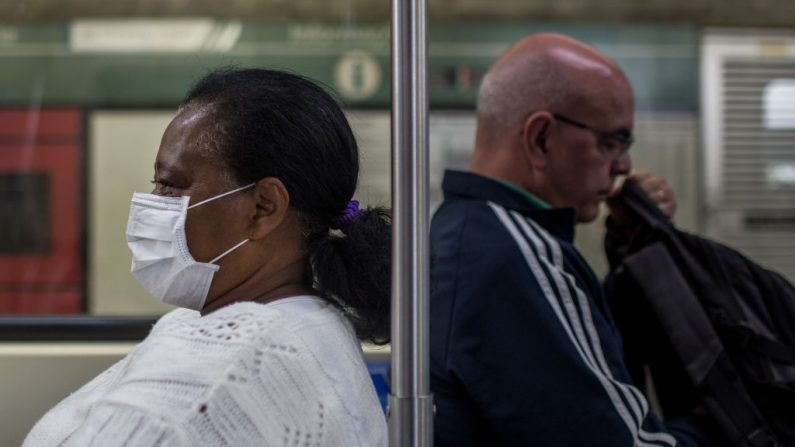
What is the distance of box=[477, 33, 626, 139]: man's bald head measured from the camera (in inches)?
89.1

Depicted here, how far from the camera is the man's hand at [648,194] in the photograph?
2498mm

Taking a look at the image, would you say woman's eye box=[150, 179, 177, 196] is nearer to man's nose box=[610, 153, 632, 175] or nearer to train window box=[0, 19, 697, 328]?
man's nose box=[610, 153, 632, 175]

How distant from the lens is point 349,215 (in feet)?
4.84

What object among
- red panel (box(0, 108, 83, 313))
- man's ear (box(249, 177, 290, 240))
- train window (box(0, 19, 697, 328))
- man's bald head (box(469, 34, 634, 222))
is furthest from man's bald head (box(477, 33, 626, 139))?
red panel (box(0, 108, 83, 313))

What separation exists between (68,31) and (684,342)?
106 inches

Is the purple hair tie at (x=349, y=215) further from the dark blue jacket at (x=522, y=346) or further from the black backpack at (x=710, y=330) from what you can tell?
the black backpack at (x=710, y=330)

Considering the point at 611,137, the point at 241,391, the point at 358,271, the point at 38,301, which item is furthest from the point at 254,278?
the point at 38,301

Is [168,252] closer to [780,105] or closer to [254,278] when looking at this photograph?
[254,278]

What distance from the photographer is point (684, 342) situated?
6.81 ft

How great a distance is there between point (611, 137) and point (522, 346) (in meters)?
0.69

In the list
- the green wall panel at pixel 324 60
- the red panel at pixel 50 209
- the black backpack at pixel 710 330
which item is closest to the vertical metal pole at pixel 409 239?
the black backpack at pixel 710 330

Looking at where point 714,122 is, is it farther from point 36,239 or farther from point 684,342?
point 36,239

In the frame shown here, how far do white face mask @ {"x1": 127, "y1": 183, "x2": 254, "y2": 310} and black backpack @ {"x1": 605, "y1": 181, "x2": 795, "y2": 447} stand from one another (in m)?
1.13

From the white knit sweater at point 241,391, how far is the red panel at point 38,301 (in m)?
2.37
